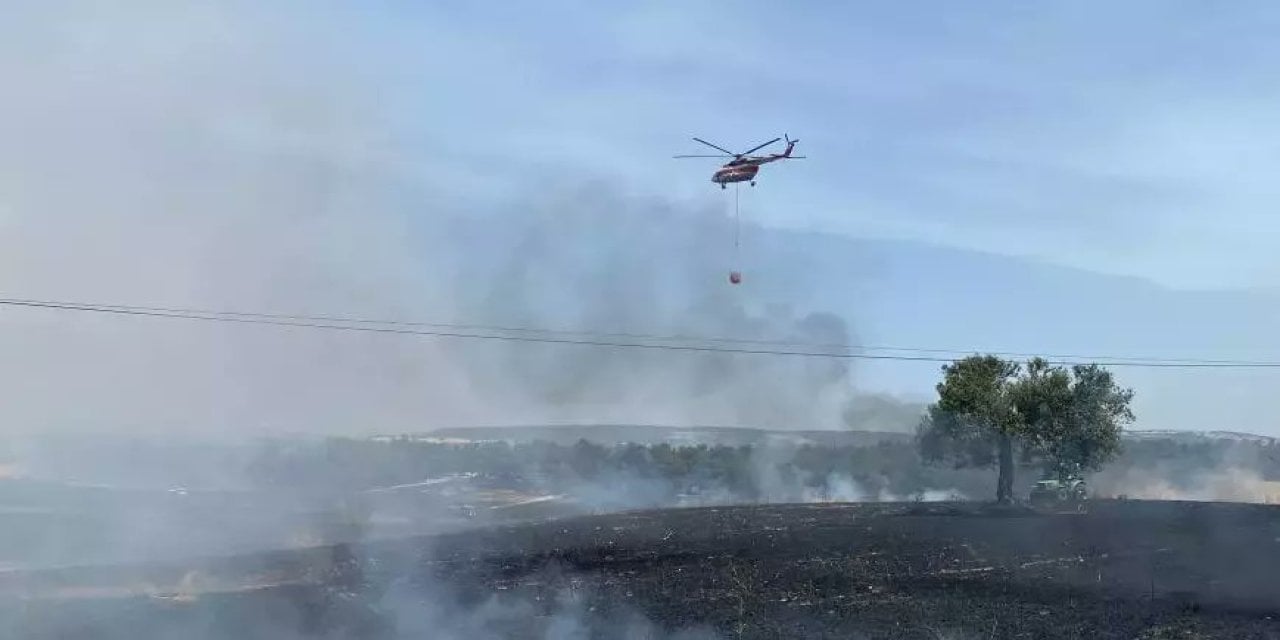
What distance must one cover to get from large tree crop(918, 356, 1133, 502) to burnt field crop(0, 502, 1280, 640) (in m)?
12.0

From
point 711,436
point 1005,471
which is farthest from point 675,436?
point 1005,471

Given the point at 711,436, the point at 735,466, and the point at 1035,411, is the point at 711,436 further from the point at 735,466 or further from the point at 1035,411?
the point at 1035,411

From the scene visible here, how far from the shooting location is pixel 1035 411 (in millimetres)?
59500

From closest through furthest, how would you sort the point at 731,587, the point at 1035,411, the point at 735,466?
the point at 731,587 < the point at 1035,411 < the point at 735,466

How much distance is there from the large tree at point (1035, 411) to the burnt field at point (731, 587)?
12.0 metres

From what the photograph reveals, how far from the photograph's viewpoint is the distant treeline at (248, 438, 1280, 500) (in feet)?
274

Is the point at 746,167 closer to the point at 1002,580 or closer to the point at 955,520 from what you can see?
the point at 1002,580

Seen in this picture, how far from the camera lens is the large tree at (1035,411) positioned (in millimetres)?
58625

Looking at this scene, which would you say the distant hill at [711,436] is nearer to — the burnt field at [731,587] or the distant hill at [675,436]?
the distant hill at [675,436]

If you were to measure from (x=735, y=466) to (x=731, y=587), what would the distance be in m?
71.0

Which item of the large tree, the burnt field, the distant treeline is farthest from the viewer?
the distant treeline

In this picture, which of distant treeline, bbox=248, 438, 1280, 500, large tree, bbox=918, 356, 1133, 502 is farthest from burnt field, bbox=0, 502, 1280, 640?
distant treeline, bbox=248, 438, 1280, 500

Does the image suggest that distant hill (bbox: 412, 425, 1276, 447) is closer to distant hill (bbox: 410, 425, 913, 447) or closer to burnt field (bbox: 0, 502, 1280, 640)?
distant hill (bbox: 410, 425, 913, 447)

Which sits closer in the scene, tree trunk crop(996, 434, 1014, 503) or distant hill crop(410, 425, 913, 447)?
tree trunk crop(996, 434, 1014, 503)
